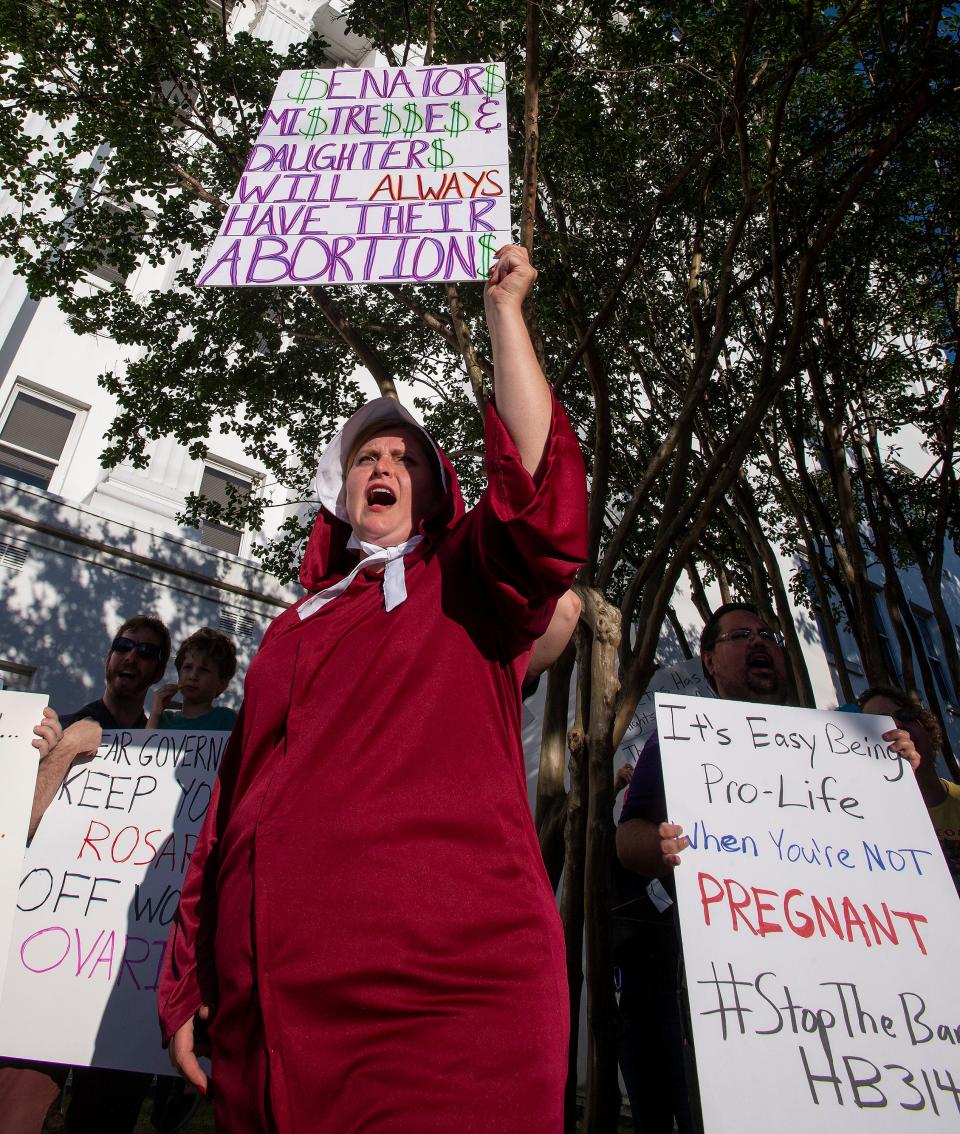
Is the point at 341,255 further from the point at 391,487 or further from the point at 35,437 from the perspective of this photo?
the point at 35,437

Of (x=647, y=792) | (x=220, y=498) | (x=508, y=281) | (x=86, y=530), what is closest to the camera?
(x=508, y=281)

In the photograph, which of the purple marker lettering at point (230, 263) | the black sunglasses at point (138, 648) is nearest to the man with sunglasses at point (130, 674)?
the black sunglasses at point (138, 648)

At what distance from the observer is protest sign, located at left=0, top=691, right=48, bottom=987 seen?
2215 millimetres

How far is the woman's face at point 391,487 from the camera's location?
72.0 inches

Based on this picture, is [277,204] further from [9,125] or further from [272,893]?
[9,125]

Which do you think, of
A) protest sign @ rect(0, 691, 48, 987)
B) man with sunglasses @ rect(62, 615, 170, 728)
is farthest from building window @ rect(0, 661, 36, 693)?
protest sign @ rect(0, 691, 48, 987)

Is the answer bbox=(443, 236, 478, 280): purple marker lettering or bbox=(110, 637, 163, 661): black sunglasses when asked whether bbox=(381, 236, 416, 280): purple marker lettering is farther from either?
bbox=(110, 637, 163, 661): black sunglasses

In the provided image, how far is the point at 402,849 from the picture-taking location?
49.6 inches

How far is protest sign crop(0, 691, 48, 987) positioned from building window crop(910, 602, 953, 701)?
51.1ft

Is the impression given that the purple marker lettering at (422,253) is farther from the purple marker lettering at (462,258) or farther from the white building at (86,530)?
the white building at (86,530)

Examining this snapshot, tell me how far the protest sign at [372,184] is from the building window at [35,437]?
8.15 meters

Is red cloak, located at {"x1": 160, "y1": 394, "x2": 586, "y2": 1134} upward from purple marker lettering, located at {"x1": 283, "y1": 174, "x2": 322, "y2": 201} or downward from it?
downward

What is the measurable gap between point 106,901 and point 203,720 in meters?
0.95

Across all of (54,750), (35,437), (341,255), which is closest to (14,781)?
(54,750)
